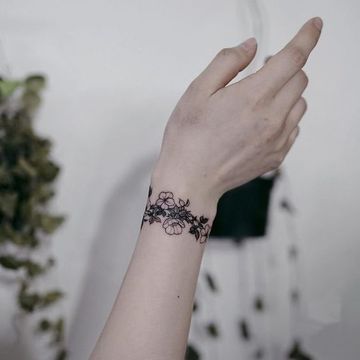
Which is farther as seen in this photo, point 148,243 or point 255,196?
point 255,196

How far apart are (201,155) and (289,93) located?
5.7 inches

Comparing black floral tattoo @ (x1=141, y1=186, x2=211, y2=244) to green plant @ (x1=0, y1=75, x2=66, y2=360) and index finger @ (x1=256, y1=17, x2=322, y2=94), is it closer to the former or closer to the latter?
index finger @ (x1=256, y1=17, x2=322, y2=94)

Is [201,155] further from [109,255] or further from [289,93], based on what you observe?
[109,255]

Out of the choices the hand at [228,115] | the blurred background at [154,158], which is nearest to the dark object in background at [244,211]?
the blurred background at [154,158]

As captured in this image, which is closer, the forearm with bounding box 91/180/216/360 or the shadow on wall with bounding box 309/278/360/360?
the forearm with bounding box 91/180/216/360

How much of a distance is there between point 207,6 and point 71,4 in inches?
10.3

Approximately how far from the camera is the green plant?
2.52ft

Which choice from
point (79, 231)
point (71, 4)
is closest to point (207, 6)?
point (71, 4)

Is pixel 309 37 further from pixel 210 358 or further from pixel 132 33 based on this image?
pixel 210 358

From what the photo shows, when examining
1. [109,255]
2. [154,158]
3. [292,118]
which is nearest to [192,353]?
[109,255]

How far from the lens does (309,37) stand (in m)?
0.56

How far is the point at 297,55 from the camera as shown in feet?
1.77

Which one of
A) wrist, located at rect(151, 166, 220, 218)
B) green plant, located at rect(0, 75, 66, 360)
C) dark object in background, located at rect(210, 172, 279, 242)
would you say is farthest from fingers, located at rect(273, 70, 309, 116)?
green plant, located at rect(0, 75, 66, 360)

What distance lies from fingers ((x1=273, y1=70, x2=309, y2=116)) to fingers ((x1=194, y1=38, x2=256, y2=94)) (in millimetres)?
63
